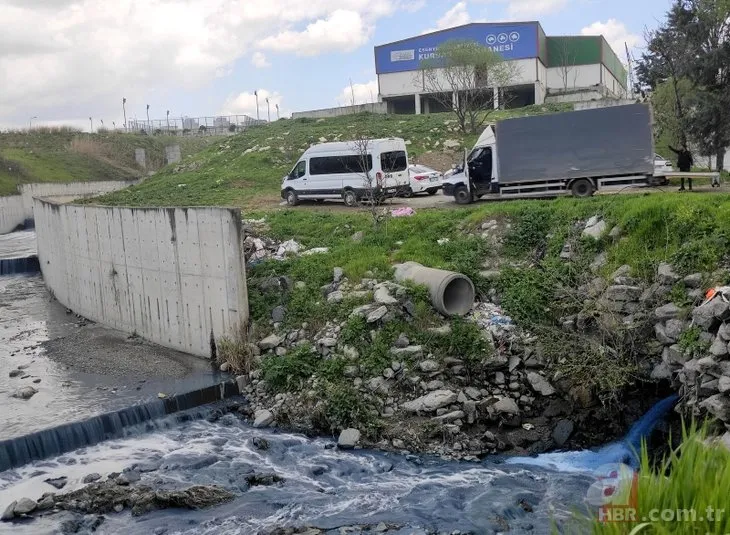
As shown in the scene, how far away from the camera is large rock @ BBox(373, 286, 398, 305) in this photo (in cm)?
1409

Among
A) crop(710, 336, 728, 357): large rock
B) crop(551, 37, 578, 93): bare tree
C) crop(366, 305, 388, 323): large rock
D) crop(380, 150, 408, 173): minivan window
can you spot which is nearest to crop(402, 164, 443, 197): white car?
crop(380, 150, 408, 173): minivan window

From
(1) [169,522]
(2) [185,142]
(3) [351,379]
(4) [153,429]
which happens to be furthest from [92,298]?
(2) [185,142]

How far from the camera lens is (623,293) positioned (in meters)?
12.4

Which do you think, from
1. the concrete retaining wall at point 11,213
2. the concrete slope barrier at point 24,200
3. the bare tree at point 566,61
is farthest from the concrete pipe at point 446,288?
the bare tree at point 566,61

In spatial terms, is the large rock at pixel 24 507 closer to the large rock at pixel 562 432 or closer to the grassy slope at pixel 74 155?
the large rock at pixel 562 432

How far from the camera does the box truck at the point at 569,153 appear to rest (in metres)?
19.0

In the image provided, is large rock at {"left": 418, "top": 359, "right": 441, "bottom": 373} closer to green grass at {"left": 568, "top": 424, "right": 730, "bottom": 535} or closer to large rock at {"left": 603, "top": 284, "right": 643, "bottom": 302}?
large rock at {"left": 603, "top": 284, "right": 643, "bottom": 302}

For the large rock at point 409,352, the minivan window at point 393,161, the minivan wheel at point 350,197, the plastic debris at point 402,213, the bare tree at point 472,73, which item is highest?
the bare tree at point 472,73

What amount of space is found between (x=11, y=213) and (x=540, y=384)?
48.3 m

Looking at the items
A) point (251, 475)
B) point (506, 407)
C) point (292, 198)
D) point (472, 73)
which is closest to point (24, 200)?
point (292, 198)

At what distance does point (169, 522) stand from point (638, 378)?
25.5 ft

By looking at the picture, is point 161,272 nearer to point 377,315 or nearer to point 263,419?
point 263,419

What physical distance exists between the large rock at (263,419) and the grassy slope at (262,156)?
15.7m

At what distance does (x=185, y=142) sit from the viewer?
237ft
